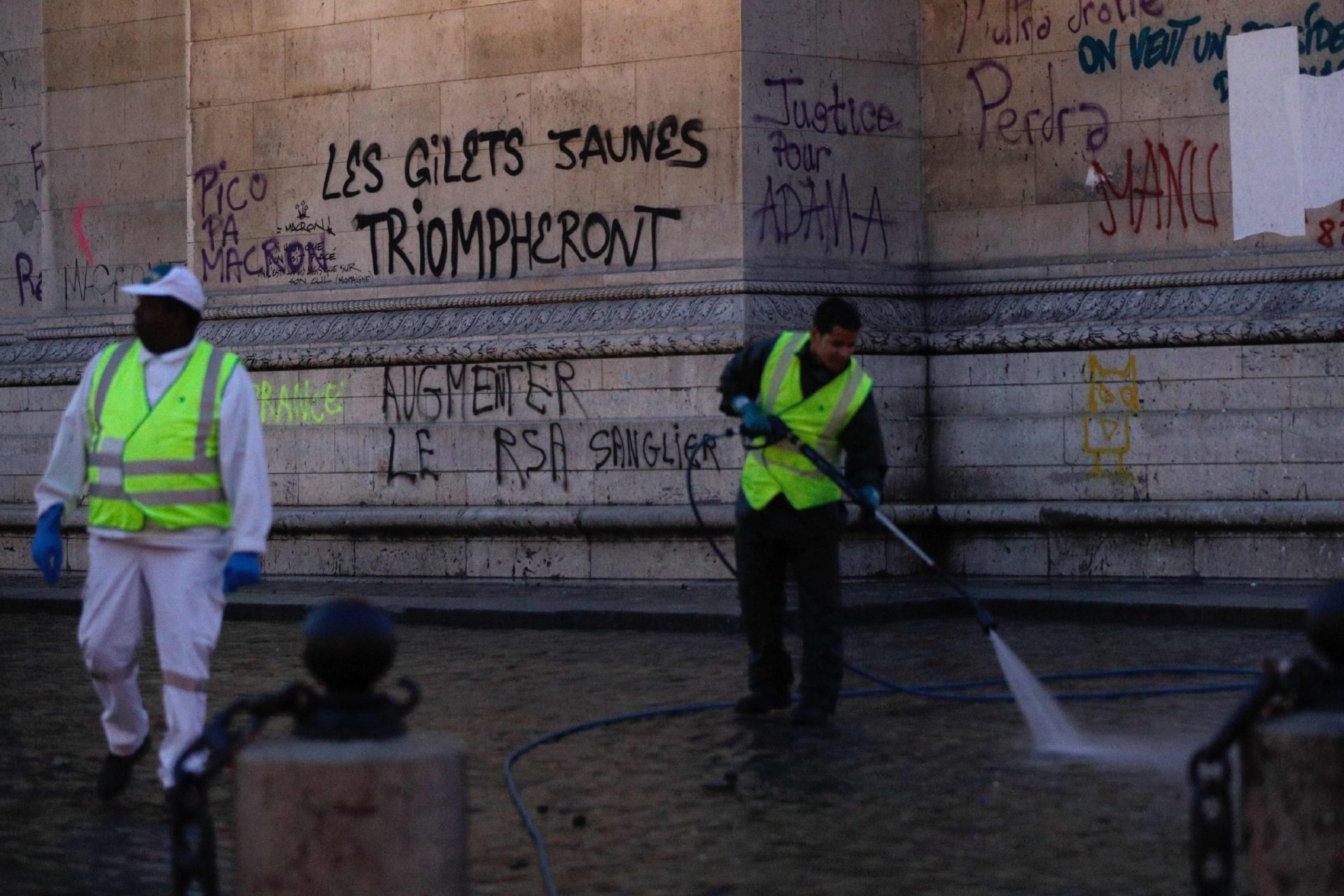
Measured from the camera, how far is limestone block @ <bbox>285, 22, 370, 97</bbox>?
1510 centimetres

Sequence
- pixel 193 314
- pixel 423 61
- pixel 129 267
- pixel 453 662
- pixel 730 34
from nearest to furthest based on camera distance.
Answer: pixel 193 314 → pixel 453 662 → pixel 730 34 → pixel 423 61 → pixel 129 267

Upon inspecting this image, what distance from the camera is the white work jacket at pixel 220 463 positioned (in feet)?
21.4

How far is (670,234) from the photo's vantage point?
1388 centimetres

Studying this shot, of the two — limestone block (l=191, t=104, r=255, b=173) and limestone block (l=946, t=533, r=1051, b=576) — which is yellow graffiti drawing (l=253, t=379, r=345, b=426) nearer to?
limestone block (l=191, t=104, r=255, b=173)

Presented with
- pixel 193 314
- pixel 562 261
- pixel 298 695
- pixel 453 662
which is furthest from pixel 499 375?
pixel 298 695

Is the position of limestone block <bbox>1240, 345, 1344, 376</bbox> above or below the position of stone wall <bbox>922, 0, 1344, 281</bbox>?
below

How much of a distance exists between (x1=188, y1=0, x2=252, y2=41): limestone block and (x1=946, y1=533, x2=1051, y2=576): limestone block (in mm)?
6446

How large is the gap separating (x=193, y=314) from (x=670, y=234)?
24.1 ft

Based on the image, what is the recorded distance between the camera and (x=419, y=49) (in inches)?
585

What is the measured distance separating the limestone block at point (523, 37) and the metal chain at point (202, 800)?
10.5 metres

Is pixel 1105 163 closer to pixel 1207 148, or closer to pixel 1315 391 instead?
pixel 1207 148

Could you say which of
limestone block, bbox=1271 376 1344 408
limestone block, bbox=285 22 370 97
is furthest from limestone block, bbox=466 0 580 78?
limestone block, bbox=1271 376 1344 408

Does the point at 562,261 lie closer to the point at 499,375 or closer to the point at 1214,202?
the point at 499,375

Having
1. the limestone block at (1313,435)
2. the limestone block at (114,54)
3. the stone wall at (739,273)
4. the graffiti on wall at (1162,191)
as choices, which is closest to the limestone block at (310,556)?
the stone wall at (739,273)
